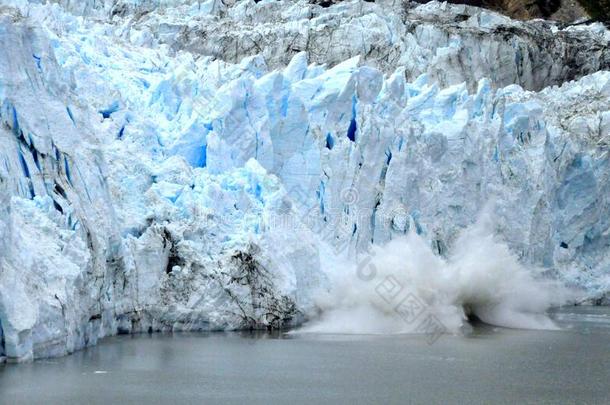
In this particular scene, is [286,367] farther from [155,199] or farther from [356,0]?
[356,0]

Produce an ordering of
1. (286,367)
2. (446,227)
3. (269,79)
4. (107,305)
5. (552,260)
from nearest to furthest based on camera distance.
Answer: (286,367)
(107,305)
(269,79)
(446,227)
(552,260)

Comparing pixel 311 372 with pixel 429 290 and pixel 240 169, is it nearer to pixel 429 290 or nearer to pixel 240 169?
pixel 240 169

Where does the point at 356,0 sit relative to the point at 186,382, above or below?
above

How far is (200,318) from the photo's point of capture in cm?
1521

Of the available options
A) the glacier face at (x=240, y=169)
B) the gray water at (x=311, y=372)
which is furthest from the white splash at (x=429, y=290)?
the gray water at (x=311, y=372)

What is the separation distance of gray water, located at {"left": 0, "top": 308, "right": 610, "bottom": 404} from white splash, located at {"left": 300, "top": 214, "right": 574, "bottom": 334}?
1.04 metres

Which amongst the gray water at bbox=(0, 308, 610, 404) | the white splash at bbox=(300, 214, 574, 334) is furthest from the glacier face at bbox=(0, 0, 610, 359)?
the gray water at bbox=(0, 308, 610, 404)

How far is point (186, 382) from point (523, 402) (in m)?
3.15

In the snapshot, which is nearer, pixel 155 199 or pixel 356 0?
pixel 155 199

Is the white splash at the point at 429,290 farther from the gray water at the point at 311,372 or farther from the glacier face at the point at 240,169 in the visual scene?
the gray water at the point at 311,372

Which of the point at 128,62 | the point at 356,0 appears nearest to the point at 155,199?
the point at 128,62

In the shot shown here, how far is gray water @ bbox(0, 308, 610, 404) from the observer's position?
429 inches

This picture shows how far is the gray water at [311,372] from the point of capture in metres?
10.9

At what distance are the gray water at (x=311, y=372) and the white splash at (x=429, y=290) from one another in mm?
1038
